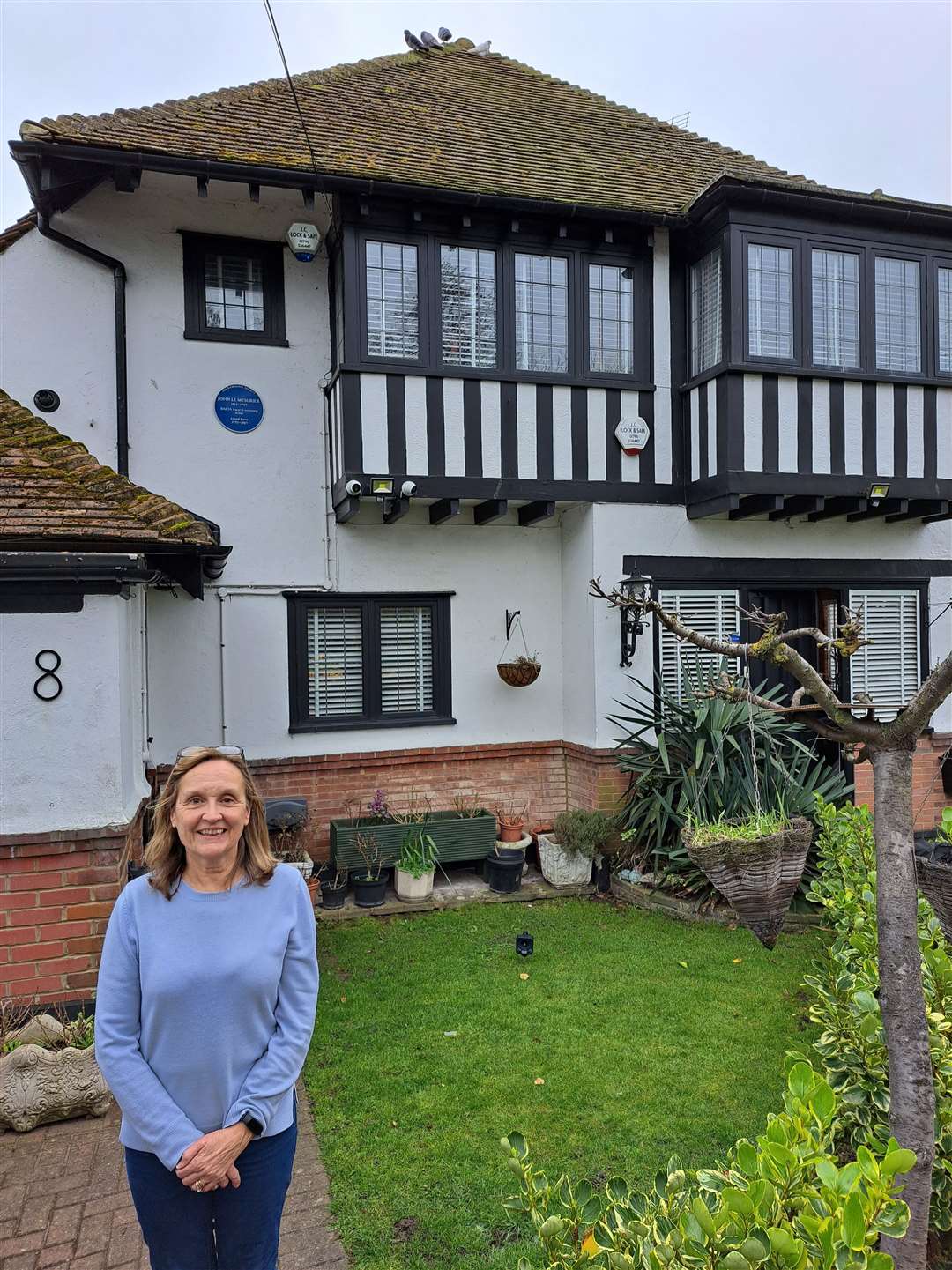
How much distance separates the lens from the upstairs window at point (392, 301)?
274 inches

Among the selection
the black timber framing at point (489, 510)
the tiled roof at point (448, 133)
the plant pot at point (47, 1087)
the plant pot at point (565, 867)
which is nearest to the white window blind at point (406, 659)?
the black timber framing at point (489, 510)

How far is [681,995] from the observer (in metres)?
5.01

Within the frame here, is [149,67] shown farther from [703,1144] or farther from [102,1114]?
[703,1144]

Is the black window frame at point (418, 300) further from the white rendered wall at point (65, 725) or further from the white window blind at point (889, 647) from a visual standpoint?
the white window blind at point (889, 647)

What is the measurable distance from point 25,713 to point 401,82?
8.38 m

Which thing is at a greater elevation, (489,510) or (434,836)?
(489,510)

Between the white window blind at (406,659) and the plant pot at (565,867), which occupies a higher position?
the white window blind at (406,659)

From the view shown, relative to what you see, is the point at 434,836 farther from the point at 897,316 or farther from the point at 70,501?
the point at 897,316

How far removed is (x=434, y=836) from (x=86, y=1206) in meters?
4.30

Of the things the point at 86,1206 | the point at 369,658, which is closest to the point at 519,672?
the point at 369,658

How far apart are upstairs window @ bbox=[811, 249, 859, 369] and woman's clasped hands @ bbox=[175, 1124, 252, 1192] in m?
7.67

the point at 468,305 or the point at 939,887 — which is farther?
the point at 468,305

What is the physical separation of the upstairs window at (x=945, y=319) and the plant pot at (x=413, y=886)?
7093 millimetres

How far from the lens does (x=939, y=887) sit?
3.55 meters
